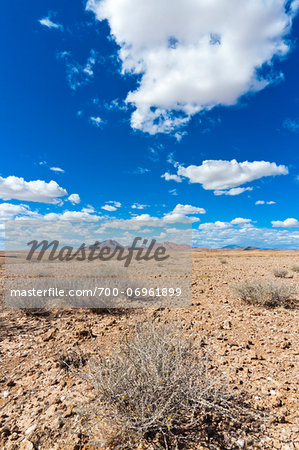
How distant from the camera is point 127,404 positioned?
2.23 m

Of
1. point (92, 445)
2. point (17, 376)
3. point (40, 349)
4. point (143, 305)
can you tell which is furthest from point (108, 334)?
point (92, 445)

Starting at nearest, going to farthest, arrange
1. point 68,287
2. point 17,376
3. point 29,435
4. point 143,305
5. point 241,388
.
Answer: point 29,435
point 241,388
point 17,376
point 143,305
point 68,287

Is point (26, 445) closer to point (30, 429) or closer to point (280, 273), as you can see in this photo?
point (30, 429)

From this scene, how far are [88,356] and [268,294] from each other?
462 cm

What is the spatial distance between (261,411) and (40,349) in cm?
351

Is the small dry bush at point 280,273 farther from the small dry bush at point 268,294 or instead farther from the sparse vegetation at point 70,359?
the sparse vegetation at point 70,359

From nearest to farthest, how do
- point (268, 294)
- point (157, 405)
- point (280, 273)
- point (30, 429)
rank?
point (157, 405), point (30, 429), point (268, 294), point (280, 273)

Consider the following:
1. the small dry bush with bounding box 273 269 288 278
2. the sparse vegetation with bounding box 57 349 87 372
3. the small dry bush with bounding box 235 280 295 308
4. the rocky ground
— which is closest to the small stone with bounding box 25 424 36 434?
the rocky ground

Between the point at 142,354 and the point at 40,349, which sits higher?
the point at 142,354

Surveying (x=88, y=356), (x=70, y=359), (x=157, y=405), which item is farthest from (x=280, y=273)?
(x=157, y=405)

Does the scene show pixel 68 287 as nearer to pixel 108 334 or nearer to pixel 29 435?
pixel 108 334

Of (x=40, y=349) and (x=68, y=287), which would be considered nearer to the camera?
(x=40, y=349)

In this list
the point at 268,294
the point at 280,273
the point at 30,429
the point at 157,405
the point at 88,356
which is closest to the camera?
the point at 157,405

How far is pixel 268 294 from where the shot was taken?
19.6 feet
